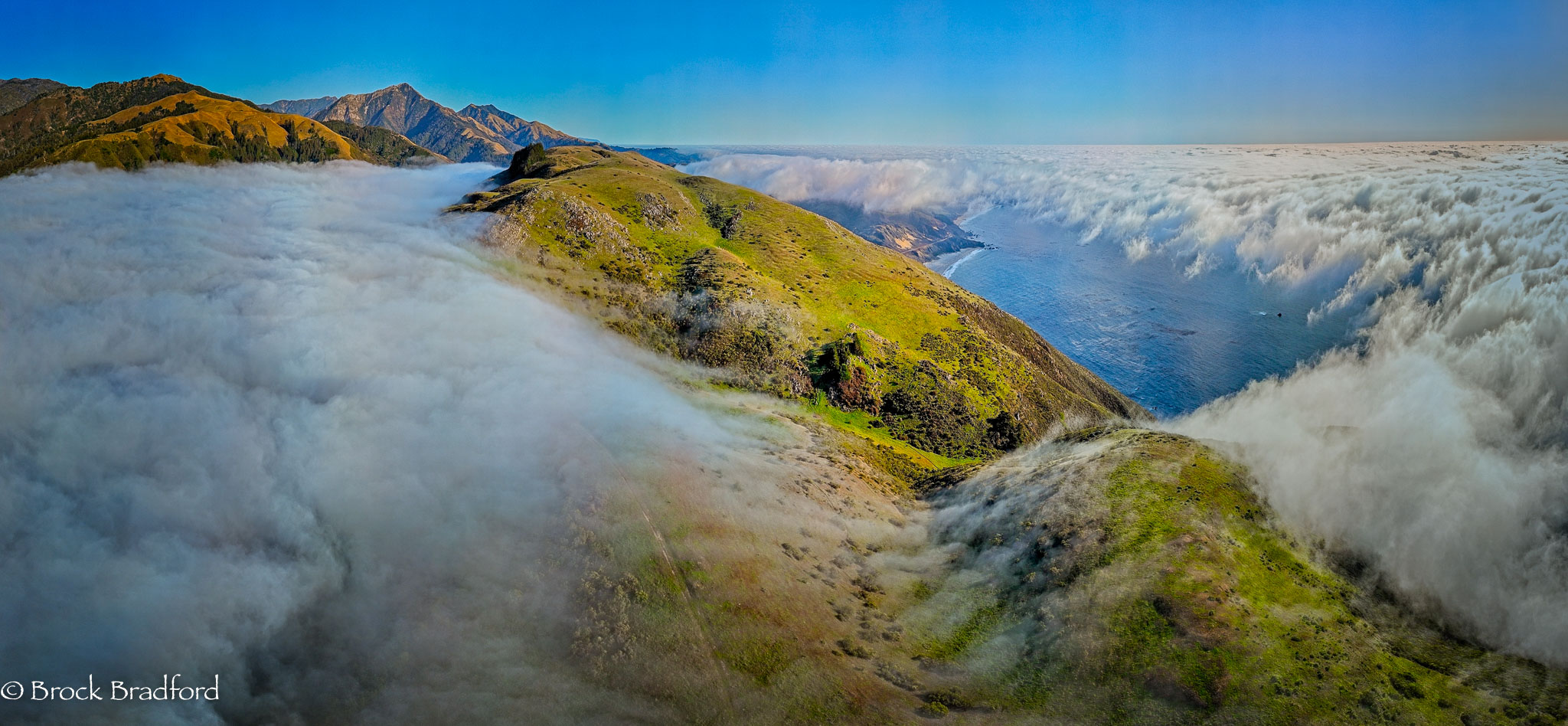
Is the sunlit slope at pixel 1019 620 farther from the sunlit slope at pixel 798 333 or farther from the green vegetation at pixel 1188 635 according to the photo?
the sunlit slope at pixel 798 333

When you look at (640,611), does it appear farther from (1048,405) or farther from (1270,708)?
(1048,405)

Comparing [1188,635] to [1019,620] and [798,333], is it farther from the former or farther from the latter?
[798,333]

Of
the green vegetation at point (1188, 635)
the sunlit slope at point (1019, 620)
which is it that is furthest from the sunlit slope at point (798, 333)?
the green vegetation at point (1188, 635)

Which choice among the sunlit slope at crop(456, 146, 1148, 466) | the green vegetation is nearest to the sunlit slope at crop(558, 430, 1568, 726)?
Result: the green vegetation

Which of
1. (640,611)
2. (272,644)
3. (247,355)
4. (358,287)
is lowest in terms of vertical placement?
(272,644)

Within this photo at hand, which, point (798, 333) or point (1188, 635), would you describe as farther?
point (798, 333)

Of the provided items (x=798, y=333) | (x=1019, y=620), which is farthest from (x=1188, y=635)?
(x=798, y=333)

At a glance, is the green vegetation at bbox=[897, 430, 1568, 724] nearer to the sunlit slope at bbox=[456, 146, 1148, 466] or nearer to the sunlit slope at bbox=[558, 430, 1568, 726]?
the sunlit slope at bbox=[558, 430, 1568, 726]

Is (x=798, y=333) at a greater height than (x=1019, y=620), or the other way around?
(x=798, y=333)

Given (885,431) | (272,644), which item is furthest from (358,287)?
(885,431)

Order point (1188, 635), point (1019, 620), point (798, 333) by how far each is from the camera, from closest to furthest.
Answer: point (1188, 635) < point (1019, 620) < point (798, 333)

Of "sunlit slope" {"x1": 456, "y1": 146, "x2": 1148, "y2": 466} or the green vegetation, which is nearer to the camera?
the green vegetation
